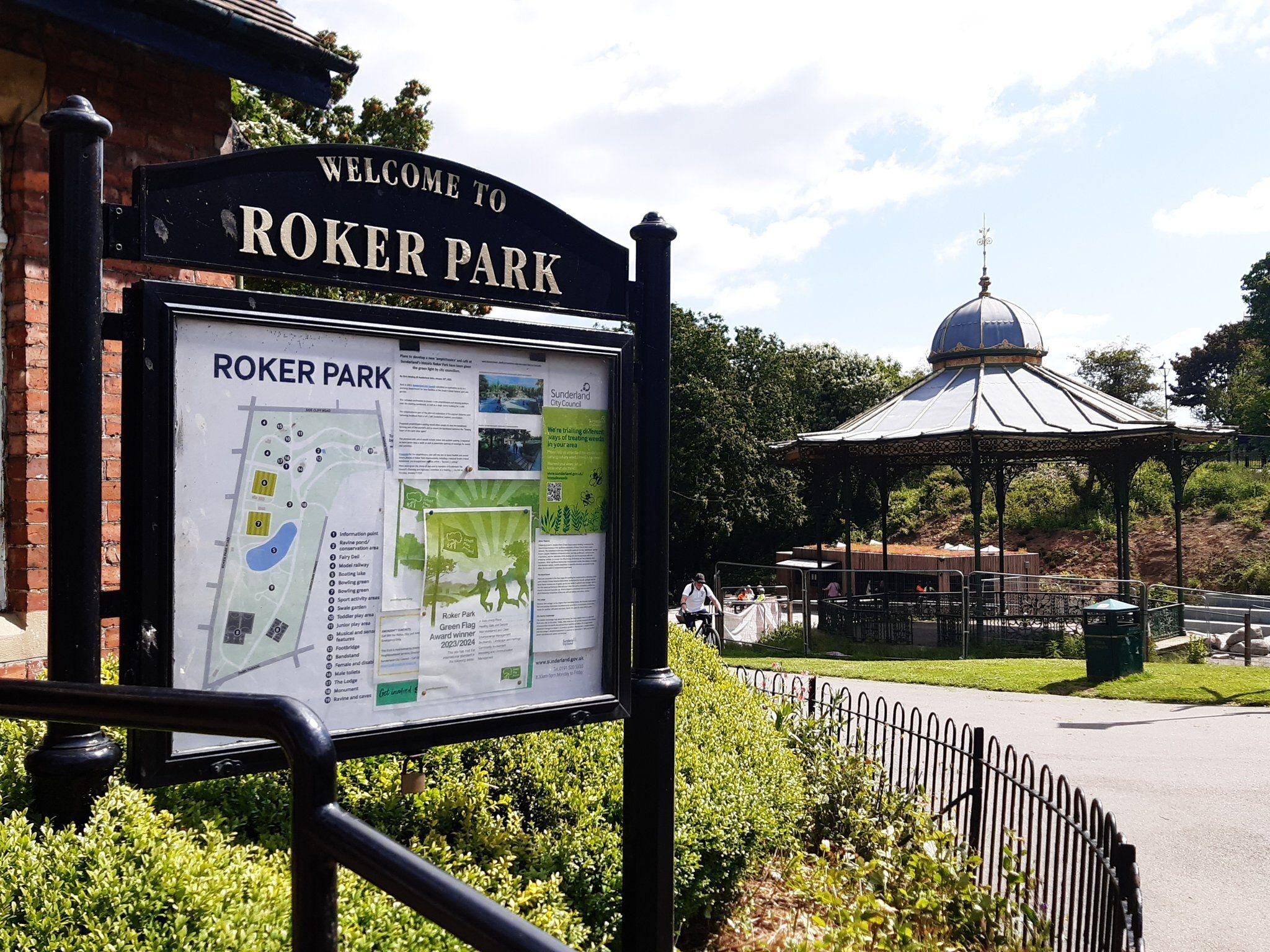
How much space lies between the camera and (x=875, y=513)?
145 feet

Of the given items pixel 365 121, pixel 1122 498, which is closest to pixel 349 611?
pixel 365 121

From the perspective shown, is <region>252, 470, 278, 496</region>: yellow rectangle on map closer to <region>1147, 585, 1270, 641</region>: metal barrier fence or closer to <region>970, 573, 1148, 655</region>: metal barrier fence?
<region>970, 573, 1148, 655</region>: metal barrier fence

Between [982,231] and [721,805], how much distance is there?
25398 millimetres

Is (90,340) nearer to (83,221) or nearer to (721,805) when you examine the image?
(83,221)

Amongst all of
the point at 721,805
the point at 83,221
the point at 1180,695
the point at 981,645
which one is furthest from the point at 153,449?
the point at 981,645

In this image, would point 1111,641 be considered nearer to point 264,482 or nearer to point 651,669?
point 651,669

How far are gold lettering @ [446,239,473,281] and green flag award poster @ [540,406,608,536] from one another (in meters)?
0.53

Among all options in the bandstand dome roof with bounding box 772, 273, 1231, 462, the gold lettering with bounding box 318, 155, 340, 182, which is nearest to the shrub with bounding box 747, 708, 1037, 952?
the gold lettering with bounding box 318, 155, 340, 182

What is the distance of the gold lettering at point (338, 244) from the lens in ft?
9.77

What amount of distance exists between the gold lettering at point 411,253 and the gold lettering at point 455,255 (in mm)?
86

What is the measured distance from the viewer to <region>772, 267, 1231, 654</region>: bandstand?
71.1ft

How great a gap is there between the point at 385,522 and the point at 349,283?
740 mm

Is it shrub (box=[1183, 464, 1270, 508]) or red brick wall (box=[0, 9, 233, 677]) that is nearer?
red brick wall (box=[0, 9, 233, 677])

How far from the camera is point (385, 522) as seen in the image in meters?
2.97
